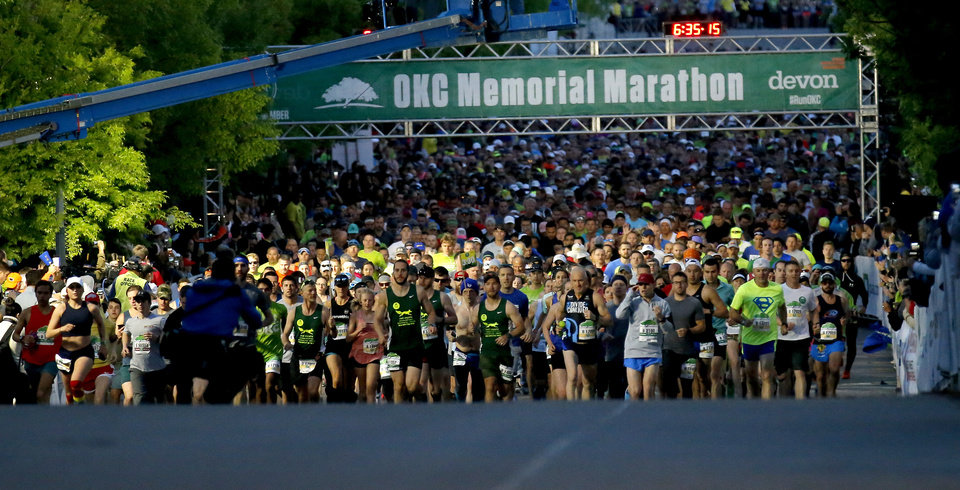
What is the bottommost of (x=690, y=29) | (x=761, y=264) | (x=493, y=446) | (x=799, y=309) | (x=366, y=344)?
(x=493, y=446)

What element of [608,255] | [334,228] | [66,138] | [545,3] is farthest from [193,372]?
[545,3]

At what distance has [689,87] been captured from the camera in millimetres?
31703

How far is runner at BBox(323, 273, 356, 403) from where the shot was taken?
17.5 m

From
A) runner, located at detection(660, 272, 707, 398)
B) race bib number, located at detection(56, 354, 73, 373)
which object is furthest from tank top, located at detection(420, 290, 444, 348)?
race bib number, located at detection(56, 354, 73, 373)

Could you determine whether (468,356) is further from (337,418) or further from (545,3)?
(545,3)

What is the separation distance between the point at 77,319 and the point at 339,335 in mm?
2654

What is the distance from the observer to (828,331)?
1794 centimetres

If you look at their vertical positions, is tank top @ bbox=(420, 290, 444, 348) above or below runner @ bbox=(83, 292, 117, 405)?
above

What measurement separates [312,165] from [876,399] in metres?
35.5

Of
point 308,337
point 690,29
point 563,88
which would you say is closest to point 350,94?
point 563,88

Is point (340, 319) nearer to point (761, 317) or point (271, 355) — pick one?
point (271, 355)

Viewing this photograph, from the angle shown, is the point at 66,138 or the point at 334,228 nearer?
the point at 66,138

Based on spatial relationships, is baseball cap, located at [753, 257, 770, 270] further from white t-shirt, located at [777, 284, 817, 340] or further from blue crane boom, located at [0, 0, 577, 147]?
blue crane boom, located at [0, 0, 577, 147]

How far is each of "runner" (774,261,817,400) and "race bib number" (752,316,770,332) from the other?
0.19m
